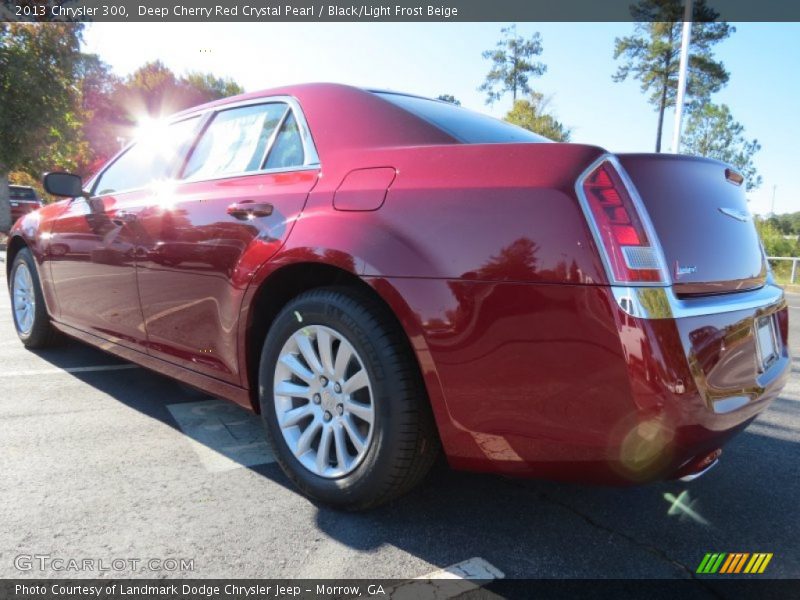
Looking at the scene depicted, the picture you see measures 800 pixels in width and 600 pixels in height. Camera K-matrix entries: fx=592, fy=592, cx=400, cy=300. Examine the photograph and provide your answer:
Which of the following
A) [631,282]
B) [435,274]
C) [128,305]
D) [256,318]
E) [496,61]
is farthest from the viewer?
[496,61]

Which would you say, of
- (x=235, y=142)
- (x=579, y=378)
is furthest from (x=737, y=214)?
(x=235, y=142)

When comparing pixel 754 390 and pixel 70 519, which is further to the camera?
pixel 70 519

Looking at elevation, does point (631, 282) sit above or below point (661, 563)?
above

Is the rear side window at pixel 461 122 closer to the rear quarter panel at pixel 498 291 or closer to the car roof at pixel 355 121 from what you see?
the car roof at pixel 355 121

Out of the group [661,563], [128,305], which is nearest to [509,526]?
[661,563]

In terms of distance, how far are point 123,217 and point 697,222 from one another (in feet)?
9.12

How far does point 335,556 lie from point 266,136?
5.90 feet

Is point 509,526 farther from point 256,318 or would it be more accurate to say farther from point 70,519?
point 70,519

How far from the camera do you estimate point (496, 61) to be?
3428 cm

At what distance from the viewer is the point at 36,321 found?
4371 mm

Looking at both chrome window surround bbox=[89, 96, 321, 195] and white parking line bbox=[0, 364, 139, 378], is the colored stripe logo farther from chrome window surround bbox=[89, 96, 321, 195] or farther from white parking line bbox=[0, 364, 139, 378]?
white parking line bbox=[0, 364, 139, 378]

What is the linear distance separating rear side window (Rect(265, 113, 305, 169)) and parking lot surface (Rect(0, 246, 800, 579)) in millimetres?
1312

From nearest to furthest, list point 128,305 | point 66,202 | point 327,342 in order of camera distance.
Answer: point 327,342 < point 128,305 < point 66,202

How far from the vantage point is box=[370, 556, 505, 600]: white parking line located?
172 cm
